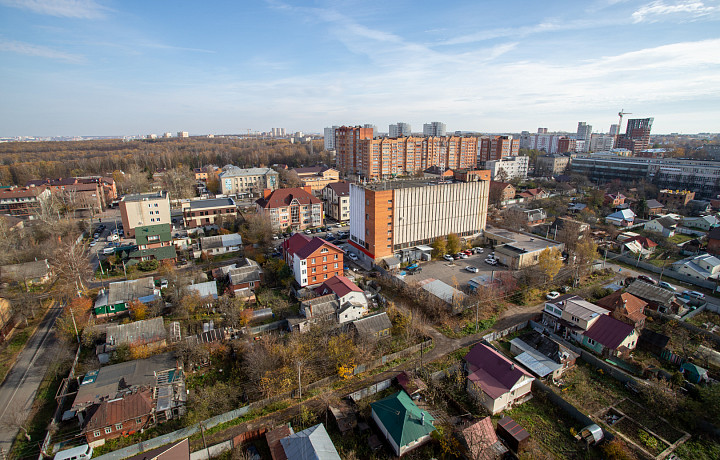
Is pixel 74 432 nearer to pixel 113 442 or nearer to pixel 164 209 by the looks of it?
pixel 113 442

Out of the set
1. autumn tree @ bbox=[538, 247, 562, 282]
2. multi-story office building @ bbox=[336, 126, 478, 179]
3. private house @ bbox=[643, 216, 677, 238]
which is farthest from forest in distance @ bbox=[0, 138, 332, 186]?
autumn tree @ bbox=[538, 247, 562, 282]

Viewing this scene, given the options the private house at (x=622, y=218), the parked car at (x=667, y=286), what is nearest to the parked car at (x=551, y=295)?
the parked car at (x=667, y=286)

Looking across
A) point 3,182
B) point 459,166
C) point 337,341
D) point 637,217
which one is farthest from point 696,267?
point 3,182

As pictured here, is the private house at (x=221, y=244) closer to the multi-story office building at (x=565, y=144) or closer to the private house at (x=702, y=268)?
the private house at (x=702, y=268)

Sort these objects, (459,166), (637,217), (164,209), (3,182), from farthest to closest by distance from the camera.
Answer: (459,166), (3,182), (637,217), (164,209)

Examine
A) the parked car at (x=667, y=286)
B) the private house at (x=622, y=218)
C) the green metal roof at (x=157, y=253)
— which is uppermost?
the private house at (x=622, y=218)

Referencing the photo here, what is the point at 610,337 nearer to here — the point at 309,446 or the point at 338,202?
the point at 309,446

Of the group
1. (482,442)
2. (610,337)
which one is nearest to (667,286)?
(610,337)
